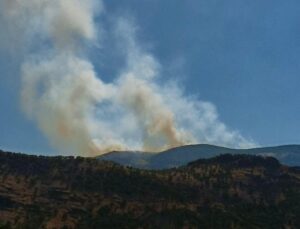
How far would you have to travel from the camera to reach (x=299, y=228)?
193 m

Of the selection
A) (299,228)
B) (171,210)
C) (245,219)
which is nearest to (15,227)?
(171,210)

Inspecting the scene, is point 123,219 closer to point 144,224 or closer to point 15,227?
point 144,224

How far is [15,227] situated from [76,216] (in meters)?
26.3

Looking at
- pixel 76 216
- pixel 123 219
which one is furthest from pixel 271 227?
pixel 76 216

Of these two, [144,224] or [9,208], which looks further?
[9,208]

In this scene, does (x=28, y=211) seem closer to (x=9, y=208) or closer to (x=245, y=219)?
(x=9, y=208)

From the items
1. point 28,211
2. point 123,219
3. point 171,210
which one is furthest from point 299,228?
point 28,211

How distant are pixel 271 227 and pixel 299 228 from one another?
1121 cm

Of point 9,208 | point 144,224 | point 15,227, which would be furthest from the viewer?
point 9,208

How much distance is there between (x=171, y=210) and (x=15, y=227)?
196ft

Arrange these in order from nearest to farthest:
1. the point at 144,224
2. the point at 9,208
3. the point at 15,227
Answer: the point at 15,227, the point at 144,224, the point at 9,208

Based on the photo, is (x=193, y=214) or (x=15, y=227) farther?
(x=193, y=214)

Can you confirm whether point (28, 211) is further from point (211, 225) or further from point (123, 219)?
point (211, 225)

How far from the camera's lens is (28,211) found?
623ft
